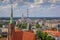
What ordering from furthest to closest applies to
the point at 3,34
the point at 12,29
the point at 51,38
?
the point at 3,34 < the point at 51,38 < the point at 12,29

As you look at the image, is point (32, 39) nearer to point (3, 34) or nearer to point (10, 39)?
point (10, 39)

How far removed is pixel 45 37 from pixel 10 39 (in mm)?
3324

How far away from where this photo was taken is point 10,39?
591 centimetres

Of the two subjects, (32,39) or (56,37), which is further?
(56,37)

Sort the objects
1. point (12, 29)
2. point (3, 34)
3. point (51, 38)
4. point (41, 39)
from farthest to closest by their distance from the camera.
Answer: point (3, 34), point (41, 39), point (51, 38), point (12, 29)

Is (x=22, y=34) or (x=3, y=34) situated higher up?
(x=22, y=34)

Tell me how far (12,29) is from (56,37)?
353cm

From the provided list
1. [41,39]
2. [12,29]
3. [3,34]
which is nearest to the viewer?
[12,29]

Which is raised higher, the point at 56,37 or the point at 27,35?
the point at 27,35

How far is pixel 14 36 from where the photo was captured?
19.6 ft

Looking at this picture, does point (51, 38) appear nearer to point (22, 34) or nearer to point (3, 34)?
point (22, 34)

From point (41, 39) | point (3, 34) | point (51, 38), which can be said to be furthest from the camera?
point (3, 34)

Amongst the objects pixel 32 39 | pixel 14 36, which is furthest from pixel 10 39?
→ pixel 32 39

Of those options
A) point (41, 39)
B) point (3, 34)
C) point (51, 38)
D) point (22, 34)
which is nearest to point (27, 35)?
point (22, 34)
